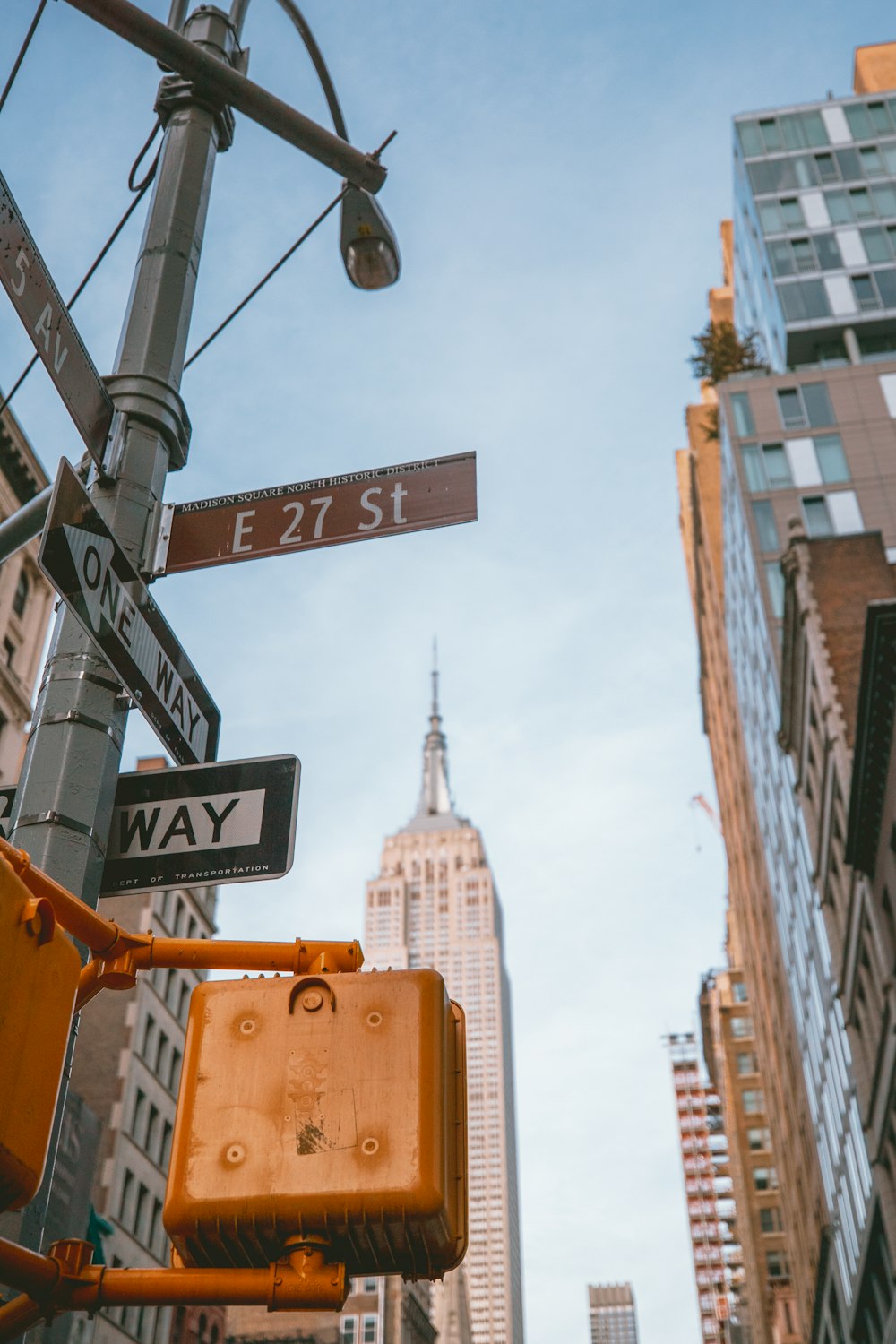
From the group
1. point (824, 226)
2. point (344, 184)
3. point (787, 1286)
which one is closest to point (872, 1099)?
point (344, 184)

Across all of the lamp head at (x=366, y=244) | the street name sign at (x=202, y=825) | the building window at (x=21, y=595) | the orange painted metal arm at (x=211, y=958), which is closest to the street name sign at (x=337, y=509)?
the street name sign at (x=202, y=825)

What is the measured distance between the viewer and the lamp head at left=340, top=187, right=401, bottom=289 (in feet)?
25.8

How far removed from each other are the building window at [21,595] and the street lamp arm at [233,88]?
38.4m

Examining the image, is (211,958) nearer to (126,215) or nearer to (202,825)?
(202,825)

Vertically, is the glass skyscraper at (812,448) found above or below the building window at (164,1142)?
above

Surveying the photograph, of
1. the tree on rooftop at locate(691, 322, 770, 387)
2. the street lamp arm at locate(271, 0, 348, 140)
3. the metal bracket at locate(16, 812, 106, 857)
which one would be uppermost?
the tree on rooftop at locate(691, 322, 770, 387)

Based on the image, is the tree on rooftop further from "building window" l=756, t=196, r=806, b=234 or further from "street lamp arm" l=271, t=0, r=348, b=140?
"street lamp arm" l=271, t=0, r=348, b=140

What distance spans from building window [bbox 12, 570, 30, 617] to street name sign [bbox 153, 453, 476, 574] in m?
39.2

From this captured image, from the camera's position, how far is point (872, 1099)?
127 feet

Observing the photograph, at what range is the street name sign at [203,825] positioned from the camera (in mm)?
4887

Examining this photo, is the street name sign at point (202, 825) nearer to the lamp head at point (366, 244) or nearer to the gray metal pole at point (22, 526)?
the gray metal pole at point (22, 526)

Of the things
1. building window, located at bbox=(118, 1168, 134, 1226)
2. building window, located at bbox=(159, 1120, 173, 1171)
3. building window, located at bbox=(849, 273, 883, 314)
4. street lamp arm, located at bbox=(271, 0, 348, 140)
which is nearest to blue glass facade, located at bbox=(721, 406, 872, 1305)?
building window, located at bbox=(849, 273, 883, 314)

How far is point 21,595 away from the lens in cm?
4381

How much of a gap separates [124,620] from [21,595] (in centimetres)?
4121
